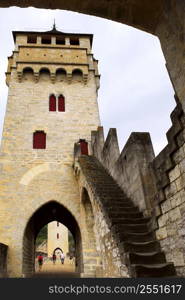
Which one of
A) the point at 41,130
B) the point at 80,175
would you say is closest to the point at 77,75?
the point at 41,130

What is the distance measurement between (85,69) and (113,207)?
1120cm

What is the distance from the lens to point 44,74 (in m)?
14.4

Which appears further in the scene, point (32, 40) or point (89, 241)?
point (32, 40)

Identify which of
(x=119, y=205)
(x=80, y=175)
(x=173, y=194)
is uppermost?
(x=80, y=175)

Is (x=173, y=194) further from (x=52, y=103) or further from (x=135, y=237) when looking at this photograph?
(x=52, y=103)

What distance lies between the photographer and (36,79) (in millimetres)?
13984

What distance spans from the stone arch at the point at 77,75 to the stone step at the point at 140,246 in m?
12.2

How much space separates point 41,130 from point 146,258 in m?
9.88

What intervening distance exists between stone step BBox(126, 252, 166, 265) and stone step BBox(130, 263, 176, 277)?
0.19 metres

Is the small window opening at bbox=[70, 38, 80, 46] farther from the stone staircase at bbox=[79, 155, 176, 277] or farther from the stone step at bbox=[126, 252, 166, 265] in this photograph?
the stone step at bbox=[126, 252, 166, 265]

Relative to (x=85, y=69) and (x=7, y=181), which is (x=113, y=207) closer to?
(x=7, y=181)

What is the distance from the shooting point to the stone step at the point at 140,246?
12.8ft

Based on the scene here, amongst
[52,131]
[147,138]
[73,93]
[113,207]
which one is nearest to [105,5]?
[147,138]

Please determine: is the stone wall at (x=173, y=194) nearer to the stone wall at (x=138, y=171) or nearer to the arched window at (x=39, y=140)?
the stone wall at (x=138, y=171)
